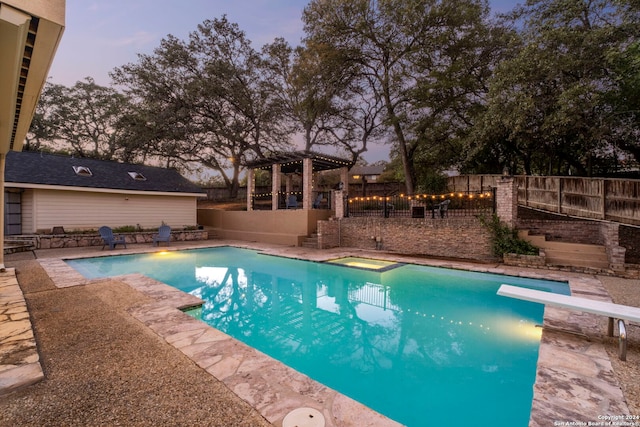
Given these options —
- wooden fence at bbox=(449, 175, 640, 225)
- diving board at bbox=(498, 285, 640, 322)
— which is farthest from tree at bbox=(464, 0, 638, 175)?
diving board at bbox=(498, 285, 640, 322)

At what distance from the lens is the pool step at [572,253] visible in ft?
25.3

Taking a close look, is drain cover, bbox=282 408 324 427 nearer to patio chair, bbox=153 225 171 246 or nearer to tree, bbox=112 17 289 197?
patio chair, bbox=153 225 171 246

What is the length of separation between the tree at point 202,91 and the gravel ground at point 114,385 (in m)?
15.1

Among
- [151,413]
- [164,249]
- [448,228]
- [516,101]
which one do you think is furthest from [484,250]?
[164,249]

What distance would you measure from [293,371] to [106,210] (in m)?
15.9

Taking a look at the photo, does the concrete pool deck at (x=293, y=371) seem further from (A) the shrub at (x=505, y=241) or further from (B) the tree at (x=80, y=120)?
(B) the tree at (x=80, y=120)

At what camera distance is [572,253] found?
8.11 meters

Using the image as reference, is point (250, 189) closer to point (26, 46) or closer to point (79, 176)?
point (79, 176)

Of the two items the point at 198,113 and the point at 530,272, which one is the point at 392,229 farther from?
the point at 198,113

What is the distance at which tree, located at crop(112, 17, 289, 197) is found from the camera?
60.5 ft

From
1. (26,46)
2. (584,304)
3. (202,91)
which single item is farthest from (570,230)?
(202,91)

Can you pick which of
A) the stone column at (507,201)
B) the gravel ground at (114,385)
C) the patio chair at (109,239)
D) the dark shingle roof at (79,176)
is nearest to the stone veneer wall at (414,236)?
the stone column at (507,201)

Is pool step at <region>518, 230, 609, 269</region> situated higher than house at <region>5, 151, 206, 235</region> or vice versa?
house at <region>5, 151, 206, 235</region>

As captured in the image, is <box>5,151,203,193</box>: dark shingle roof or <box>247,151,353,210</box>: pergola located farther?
<box>247,151,353,210</box>: pergola
